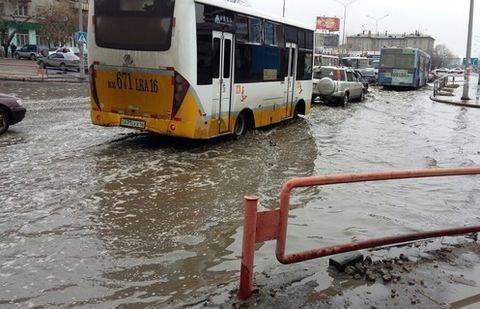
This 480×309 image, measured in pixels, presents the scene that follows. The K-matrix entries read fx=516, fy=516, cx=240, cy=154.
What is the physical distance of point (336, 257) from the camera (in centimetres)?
531

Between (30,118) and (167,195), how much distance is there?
353 inches

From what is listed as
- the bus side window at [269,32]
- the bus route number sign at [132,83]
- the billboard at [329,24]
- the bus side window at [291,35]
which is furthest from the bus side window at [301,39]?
the billboard at [329,24]

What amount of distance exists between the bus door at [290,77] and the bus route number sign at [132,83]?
19.2 feet

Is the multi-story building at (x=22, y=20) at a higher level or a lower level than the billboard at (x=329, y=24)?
lower

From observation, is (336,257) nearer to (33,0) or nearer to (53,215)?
(53,215)

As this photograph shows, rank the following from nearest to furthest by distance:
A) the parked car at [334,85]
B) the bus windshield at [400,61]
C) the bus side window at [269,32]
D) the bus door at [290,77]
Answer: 1. the bus side window at [269,32]
2. the bus door at [290,77]
3. the parked car at [334,85]
4. the bus windshield at [400,61]

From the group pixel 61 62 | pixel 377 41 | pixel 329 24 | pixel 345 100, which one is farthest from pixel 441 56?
pixel 345 100

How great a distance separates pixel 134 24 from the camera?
10297mm

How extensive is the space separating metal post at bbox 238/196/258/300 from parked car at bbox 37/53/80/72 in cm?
4044

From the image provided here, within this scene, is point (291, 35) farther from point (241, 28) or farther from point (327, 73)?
point (327, 73)

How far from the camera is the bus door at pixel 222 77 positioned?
11078 mm

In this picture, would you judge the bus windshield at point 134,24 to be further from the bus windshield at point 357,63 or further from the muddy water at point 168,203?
the bus windshield at point 357,63

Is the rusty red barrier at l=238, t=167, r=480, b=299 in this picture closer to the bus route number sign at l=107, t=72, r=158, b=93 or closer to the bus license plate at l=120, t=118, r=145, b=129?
the bus route number sign at l=107, t=72, r=158, b=93

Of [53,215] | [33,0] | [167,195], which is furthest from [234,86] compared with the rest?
[33,0]
